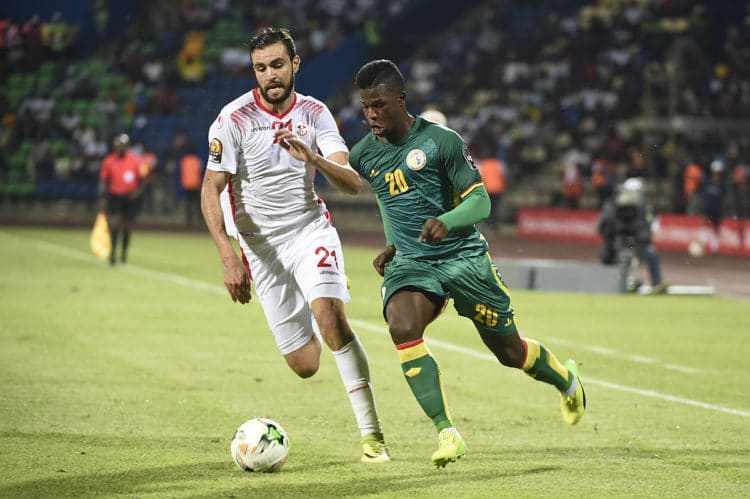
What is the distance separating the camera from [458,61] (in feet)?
133

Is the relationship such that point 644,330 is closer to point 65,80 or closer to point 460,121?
point 460,121

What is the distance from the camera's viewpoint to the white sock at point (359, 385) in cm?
733

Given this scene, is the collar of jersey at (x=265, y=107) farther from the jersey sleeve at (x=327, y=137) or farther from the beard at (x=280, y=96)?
the jersey sleeve at (x=327, y=137)

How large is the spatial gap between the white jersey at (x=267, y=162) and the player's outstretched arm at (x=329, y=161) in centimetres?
14

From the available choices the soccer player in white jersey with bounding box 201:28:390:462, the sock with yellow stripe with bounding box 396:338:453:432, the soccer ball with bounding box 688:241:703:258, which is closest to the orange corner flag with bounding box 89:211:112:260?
the soccer ball with bounding box 688:241:703:258

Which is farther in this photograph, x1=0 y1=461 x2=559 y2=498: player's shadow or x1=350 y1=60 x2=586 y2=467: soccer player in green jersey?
x1=350 y1=60 x2=586 y2=467: soccer player in green jersey

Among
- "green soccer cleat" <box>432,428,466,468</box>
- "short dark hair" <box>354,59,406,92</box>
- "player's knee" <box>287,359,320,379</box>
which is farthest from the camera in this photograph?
"player's knee" <box>287,359,320,379</box>

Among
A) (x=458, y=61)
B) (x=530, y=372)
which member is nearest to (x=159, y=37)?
(x=458, y=61)

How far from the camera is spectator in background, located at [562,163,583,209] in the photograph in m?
33.6

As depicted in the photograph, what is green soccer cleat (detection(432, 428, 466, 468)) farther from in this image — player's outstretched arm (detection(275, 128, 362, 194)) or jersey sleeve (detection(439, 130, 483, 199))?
player's outstretched arm (detection(275, 128, 362, 194))

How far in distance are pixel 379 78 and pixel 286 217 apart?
4.00 ft

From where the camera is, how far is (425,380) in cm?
696

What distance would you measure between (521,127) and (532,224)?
3.36 m

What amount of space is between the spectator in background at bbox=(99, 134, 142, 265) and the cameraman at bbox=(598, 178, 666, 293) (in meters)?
8.19
